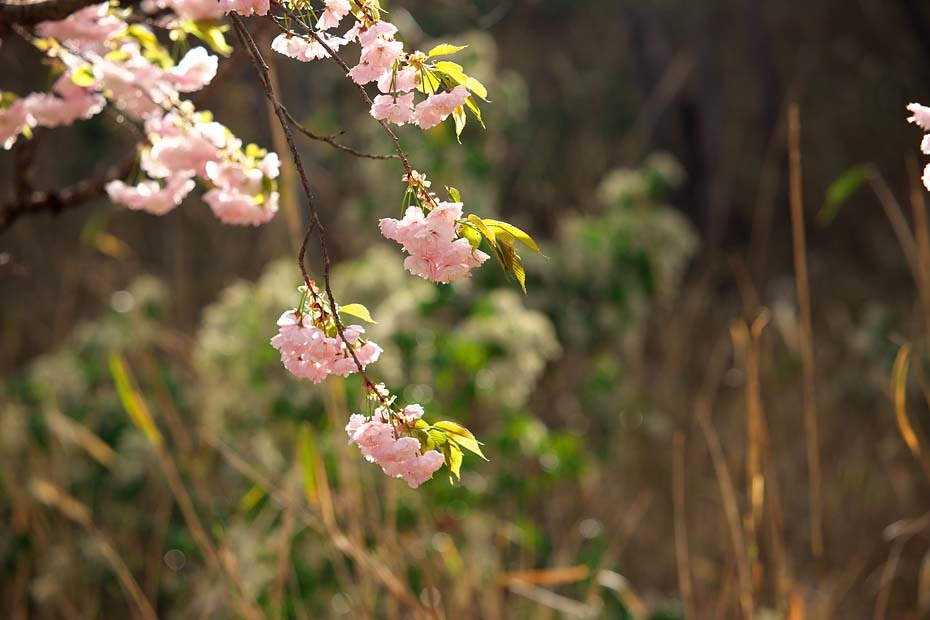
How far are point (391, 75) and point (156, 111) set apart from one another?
1.06ft

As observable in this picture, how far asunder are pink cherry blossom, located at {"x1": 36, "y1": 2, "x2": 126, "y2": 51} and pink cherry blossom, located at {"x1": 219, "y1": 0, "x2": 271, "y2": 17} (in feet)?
1.03

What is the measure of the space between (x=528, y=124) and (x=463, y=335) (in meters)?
3.06

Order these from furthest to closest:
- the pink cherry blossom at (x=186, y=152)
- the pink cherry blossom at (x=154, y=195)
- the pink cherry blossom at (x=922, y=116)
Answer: the pink cherry blossom at (x=154, y=195) < the pink cherry blossom at (x=186, y=152) < the pink cherry blossom at (x=922, y=116)

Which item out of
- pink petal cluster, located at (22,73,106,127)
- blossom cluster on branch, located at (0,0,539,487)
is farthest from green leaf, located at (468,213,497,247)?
pink petal cluster, located at (22,73,106,127)

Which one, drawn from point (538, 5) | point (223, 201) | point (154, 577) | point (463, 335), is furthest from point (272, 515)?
point (538, 5)

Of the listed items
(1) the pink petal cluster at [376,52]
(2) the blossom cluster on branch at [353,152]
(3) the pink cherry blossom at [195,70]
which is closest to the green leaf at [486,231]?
(2) the blossom cluster on branch at [353,152]

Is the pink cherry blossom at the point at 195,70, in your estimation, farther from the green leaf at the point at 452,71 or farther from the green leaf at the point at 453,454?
the green leaf at the point at 453,454

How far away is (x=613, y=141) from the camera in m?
5.15

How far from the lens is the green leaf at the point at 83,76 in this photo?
82 cm

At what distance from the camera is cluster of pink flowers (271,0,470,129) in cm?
62

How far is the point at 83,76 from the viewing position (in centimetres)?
83

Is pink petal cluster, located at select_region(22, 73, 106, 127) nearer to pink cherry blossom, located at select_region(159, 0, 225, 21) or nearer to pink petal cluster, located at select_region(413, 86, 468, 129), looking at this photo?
pink cherry blossom, located at select_region(159, 0, 225, 21)

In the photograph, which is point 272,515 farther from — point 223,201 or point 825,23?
point 825,23

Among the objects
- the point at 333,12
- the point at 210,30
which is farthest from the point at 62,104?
the point at 333,12
